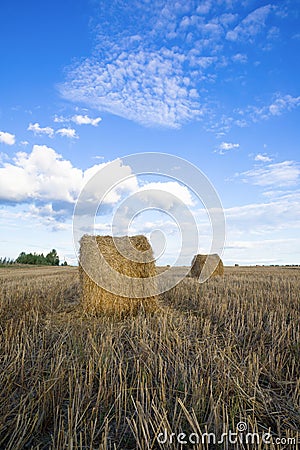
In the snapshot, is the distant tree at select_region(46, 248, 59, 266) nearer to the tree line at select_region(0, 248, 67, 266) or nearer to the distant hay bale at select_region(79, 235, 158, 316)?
the tree line at select_region(0, 248, 67, 266)

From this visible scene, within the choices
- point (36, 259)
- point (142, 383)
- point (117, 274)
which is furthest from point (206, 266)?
point (36, 259)

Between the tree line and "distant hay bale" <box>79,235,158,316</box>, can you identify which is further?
the tree line

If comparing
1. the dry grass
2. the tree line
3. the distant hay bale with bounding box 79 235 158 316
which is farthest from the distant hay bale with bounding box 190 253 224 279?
the tree line

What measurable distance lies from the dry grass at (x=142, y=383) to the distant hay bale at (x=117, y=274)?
123 cm

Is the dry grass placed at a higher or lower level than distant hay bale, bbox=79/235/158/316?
lower

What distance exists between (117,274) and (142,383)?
4.32 meters

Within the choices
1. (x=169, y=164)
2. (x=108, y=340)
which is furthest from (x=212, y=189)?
(x=108, y=340)

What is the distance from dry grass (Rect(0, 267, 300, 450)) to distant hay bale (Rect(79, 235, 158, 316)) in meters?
1.23

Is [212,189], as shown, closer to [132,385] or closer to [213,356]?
[213,356]

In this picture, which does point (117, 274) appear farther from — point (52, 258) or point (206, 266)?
point (52, 258)

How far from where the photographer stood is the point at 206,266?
1580 cm

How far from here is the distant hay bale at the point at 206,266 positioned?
1580cm

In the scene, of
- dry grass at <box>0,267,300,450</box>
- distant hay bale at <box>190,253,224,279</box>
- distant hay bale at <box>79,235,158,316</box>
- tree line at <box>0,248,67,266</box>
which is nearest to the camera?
dry grass at <box>0,267,300,450</box>

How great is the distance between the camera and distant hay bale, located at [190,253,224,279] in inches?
622
